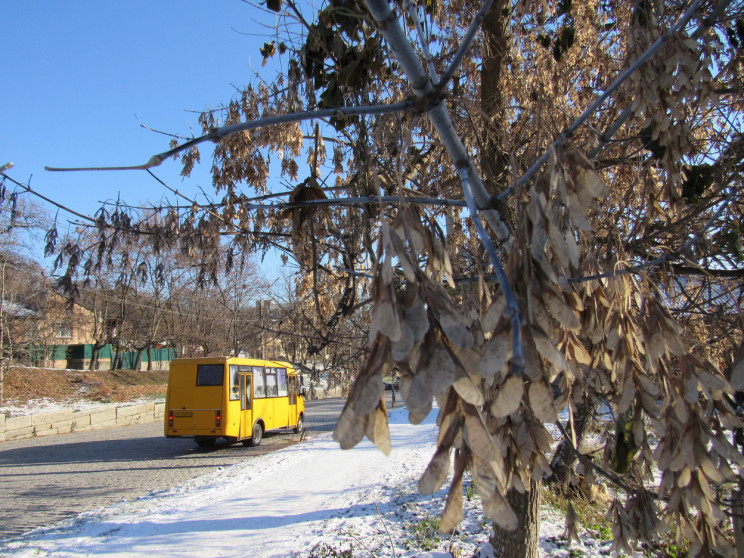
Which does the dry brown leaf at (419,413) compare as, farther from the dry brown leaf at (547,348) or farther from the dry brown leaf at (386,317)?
the dry brown leaf at (547,348)

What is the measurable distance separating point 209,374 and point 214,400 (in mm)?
827

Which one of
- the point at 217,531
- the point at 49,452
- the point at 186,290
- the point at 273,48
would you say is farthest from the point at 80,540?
the point at 186,290

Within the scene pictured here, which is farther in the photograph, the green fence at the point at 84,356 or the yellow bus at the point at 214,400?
the green fence at the point at 84,356

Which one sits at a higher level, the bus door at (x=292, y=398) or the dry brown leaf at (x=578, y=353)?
the dry brown leaf at (x=578, y=353)

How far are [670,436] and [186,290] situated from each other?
1262 inches

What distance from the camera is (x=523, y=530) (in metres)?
4.36

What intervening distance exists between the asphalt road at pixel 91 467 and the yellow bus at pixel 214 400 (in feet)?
2.19

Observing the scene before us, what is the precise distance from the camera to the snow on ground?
6.15 m

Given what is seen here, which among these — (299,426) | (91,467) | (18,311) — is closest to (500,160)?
(91,467)

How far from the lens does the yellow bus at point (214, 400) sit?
14219 millimetres

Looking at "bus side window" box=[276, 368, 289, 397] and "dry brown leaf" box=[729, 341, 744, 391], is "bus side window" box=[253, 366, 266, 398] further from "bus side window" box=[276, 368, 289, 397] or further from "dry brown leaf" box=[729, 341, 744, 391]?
"dry brown leaf" box=[729, 341, 744, 391]

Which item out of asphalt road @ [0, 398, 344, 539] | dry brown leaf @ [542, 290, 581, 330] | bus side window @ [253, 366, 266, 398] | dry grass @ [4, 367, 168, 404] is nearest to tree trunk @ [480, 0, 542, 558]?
dry brown leaf @ [542, 290, 581, 330]

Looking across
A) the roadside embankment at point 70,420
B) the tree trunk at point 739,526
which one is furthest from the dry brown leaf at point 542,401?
the roadside embankment at point 70,420

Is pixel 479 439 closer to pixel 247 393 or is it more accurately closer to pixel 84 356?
→ pixel 247 393
